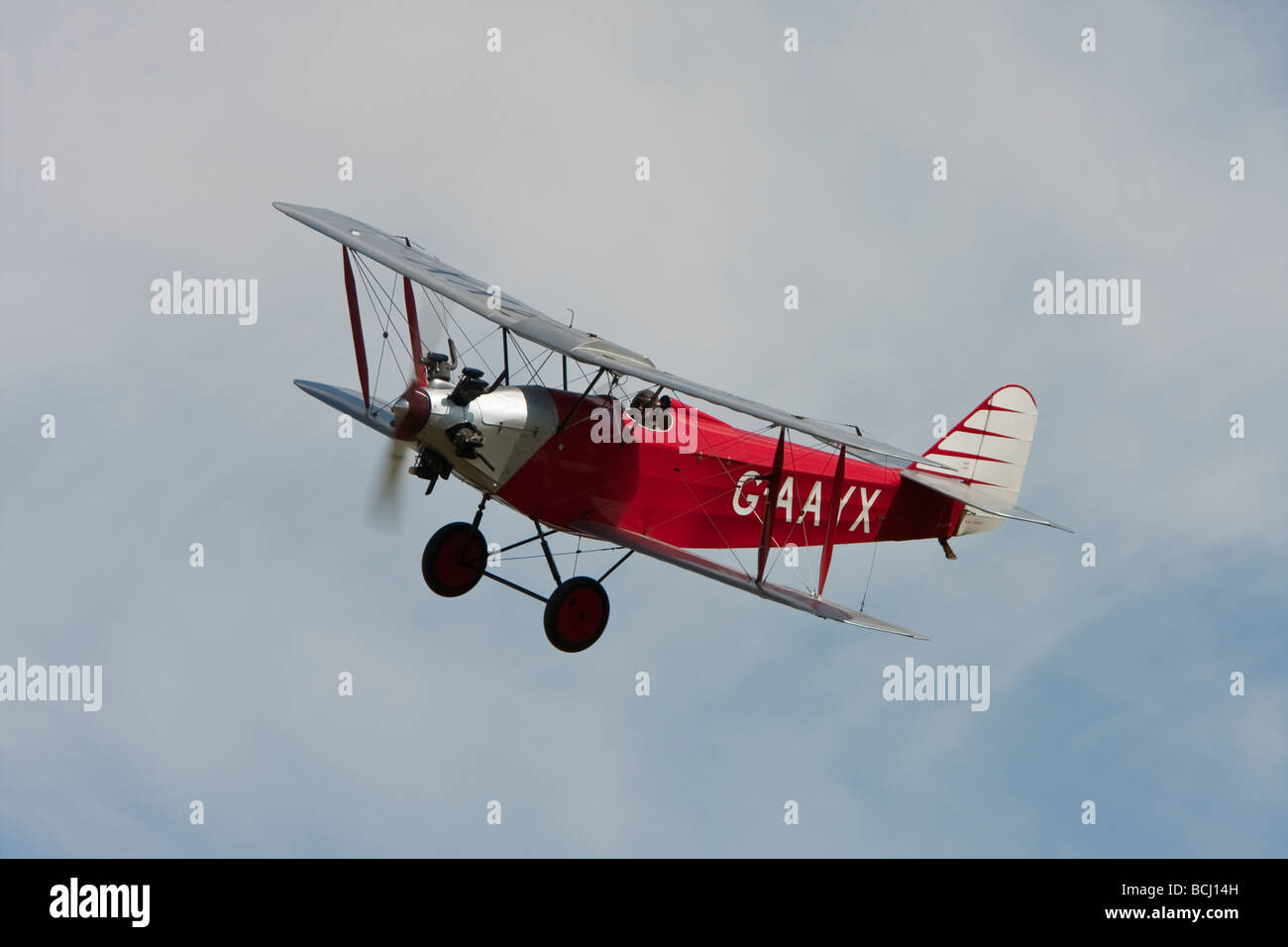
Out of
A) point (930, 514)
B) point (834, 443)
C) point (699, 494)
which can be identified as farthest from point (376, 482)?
point (930, 514)

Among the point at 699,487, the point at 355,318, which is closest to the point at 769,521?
the point at 699,487

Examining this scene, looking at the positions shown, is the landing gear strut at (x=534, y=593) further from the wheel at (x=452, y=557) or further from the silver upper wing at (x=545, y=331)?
the silver upper wing at (x=545, y=331)

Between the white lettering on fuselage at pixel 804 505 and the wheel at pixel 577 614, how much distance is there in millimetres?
2327

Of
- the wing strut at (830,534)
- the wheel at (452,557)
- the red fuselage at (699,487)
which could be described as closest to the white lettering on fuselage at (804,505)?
the red fuselage at (699,487)

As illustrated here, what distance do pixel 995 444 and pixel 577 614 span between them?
705 cm

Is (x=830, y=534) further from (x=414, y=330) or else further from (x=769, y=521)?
(x=414, y=330)

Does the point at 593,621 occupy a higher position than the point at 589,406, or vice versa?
the point at 589,406

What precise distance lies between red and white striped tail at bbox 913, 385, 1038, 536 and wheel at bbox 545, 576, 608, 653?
A: 6.19 metres

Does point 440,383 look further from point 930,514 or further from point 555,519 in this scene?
point 930,514

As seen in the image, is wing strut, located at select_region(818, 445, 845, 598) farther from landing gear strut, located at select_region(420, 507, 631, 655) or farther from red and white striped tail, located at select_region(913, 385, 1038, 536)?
red and white striped tail, located at select_region(913, 385, 1038, 536)

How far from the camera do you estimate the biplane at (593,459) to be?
733 inches
